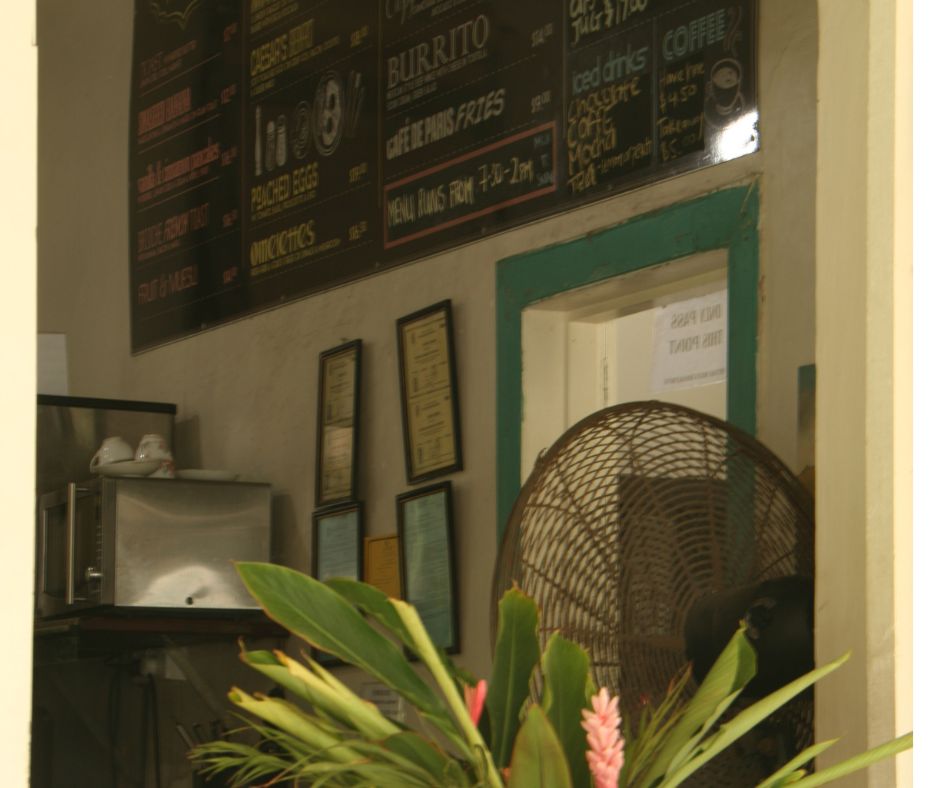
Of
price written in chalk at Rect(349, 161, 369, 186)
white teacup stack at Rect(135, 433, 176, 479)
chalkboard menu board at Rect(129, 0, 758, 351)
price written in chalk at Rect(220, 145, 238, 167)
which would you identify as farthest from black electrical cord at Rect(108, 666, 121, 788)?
price written in chalk at Rect(349, 161, 369, 186)

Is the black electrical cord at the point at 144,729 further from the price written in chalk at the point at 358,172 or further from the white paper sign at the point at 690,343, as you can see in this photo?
the white paper sign at the point at 690,343

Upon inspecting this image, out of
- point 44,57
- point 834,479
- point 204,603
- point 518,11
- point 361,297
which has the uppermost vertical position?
point 44,57

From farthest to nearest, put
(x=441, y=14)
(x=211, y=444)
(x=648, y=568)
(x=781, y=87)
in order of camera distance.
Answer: (x=211, y=444)
(x=441, y=14)
(x=781, y=87)
(x=648, y=568)

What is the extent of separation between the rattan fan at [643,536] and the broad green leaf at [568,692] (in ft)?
2.77

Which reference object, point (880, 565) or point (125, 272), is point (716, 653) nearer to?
point (880, 565)

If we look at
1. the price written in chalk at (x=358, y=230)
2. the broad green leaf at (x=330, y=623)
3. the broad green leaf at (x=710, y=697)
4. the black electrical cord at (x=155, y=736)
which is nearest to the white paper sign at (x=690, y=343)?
the price written in chalk at (x=358, y=230)

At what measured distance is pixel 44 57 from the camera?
19.9 feet

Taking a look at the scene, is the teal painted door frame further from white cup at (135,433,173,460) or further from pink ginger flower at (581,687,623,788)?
pink ginger flower at (581,687,623,788)

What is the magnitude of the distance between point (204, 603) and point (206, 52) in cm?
178

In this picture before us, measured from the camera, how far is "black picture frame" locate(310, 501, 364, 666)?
4.11m

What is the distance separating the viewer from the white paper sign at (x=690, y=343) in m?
3.53

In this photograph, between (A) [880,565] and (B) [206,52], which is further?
(B) [206,52]

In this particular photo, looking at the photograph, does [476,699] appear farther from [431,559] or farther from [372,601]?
[431,559]

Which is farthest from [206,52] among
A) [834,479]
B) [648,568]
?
[834,479]
